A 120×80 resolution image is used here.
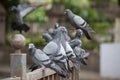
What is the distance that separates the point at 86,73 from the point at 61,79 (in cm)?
1071

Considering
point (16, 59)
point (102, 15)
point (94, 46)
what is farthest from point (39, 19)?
point (16, 59)

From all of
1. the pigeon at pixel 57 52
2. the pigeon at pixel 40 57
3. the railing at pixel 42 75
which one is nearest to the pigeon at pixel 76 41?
the railing at pixel 42 75

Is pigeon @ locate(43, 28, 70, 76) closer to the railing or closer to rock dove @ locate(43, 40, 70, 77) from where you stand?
rock dove @ locate(43, 40, 70, 77)

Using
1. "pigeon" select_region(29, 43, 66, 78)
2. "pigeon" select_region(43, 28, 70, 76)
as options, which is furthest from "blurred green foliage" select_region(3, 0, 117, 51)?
"pigeon" select_region(29, 43, 66, 78)

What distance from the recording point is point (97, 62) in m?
17.0

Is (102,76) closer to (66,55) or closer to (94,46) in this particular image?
(94,46)

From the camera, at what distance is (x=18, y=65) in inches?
155

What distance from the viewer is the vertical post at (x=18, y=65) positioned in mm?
3932

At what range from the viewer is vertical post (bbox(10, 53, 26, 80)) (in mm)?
3932

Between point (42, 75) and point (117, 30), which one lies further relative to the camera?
point (117, 30)

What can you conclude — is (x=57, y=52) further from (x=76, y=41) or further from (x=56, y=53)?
(x=76, y=41)

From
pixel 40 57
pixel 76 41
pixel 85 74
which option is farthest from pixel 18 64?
pixel 85 74

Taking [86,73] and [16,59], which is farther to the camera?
[86,73]

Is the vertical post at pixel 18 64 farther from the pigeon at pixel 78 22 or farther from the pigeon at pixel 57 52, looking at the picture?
the pigeon at pixel 78 22
